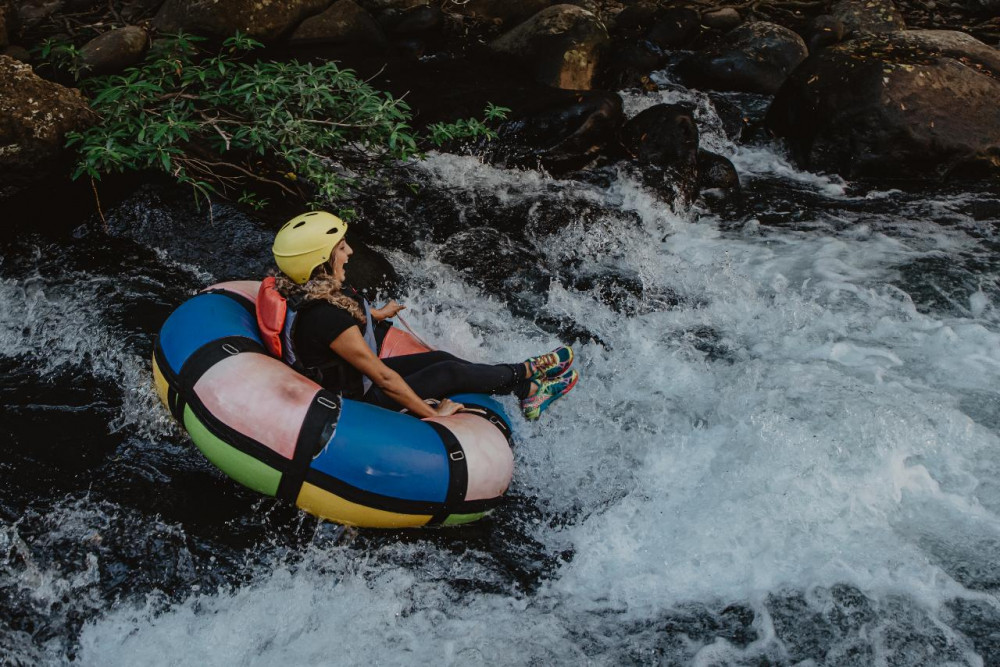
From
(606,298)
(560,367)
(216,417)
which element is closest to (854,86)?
(606,298)

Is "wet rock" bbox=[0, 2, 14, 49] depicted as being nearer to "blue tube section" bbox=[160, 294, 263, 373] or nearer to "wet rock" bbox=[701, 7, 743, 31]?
"blue tube section" bbox=[160, 294, 263, 373]

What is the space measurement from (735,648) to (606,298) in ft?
9.91

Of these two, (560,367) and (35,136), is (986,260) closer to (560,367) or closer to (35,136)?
(560,367)

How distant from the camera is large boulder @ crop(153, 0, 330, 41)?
9.05m

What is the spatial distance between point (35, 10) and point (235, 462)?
800 cm

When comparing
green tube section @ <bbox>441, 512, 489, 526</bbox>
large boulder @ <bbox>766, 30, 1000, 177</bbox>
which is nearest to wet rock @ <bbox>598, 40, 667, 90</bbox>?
large boulder @ <bbox>766, 30, 1000, 177</bbox>

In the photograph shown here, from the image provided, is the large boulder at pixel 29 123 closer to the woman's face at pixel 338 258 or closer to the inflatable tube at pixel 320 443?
the inflatable tube at pixel 320 443

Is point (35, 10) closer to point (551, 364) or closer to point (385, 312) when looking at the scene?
point (385, 312)

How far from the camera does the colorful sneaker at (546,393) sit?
477 cm

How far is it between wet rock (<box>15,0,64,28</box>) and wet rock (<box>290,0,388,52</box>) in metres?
2.67

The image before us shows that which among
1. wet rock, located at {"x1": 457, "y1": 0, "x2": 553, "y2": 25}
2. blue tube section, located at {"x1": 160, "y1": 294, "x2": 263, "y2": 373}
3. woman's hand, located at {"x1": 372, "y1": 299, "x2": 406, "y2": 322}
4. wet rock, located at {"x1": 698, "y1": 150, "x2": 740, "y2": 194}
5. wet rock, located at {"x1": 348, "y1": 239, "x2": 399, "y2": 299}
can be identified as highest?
blue tube section, located at {"x1": 160, "y1": 294, "x2": 263, "y2": 373}

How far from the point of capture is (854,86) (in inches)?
299

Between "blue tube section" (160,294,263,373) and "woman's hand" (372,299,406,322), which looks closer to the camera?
"blue tube section" (160,294,263,373)

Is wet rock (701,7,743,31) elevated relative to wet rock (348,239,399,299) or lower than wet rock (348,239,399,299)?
elevated
